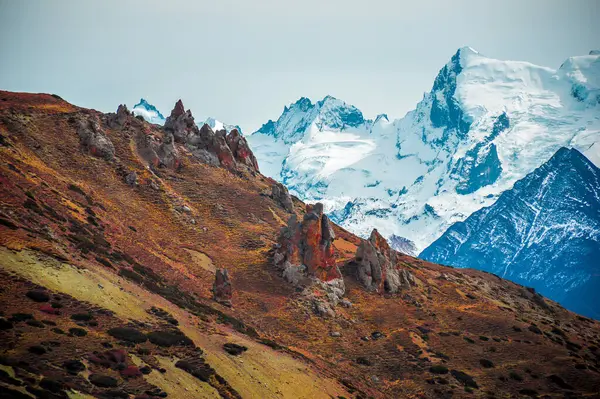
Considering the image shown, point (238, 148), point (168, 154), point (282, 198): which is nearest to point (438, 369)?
point (282, 198)

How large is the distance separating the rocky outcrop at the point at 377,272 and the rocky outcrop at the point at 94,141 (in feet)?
168

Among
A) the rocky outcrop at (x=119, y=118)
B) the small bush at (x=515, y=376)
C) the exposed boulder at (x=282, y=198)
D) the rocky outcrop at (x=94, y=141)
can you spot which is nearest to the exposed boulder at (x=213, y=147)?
the exposed boulder at (x=282, y=198)

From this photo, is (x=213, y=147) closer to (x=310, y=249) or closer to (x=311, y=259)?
(x=310, y=249)

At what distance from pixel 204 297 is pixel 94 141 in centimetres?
4332

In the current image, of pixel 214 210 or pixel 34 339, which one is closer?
pixel 34 339

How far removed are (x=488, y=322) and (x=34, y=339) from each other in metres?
71.1

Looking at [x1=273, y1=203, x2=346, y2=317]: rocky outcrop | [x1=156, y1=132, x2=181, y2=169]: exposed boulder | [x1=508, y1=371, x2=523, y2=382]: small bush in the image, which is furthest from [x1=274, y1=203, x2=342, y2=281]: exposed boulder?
[x1=156, y1=132, x2=181, y2=169]: exposed boulder

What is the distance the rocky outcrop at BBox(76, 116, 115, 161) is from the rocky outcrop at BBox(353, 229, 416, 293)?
51.3m

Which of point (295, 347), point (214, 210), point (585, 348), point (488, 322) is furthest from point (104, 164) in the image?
point (585, 348)

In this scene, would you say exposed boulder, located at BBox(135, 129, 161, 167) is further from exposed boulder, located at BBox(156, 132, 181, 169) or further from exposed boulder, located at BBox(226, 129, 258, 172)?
exposed boulder, located at BBox(226, 129, 258, 172)

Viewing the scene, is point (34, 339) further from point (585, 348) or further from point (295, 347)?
point (585, 348)

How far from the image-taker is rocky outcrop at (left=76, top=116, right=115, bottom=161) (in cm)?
9038

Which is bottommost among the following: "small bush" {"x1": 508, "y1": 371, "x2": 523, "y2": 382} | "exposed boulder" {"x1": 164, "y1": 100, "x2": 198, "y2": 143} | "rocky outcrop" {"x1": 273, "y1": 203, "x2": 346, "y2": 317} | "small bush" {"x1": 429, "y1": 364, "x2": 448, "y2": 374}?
"small bush" {"x1": 429, "y1": 364, "x2": 448, "y2": 374}

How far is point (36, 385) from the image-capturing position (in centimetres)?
2819
